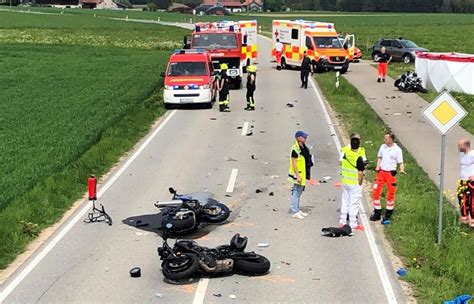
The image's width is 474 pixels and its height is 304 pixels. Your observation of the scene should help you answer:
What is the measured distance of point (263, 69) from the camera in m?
45.5

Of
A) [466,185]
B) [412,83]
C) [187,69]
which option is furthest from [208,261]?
[412,83]

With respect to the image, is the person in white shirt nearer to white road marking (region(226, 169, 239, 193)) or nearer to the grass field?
white road marking (region(226, 169, 239, 193))

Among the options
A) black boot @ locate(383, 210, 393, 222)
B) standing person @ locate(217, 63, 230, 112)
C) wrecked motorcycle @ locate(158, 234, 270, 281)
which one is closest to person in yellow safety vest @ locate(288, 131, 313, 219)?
black boot @ locate(383, 210, 393, 222)

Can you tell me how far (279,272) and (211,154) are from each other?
9.59m

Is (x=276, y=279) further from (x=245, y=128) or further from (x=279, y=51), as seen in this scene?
(x=279, y=51)

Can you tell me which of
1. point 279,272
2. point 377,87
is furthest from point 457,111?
point 377,87

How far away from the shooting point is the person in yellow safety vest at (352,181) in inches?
535

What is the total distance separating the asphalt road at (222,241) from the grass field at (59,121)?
0.79 metres

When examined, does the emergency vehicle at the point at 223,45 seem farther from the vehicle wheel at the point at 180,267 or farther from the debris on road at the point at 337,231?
the vehicle wheel at the point at 180,267

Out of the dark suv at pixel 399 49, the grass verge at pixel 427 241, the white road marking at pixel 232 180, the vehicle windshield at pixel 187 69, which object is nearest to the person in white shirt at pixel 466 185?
the grass verge at pixel 427 241

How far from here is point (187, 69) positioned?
2964cm

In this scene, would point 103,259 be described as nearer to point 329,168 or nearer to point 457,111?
point 457,111

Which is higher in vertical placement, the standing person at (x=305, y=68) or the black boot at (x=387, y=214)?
the standing person at (x=305, y=68)

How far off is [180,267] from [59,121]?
14.6 m
